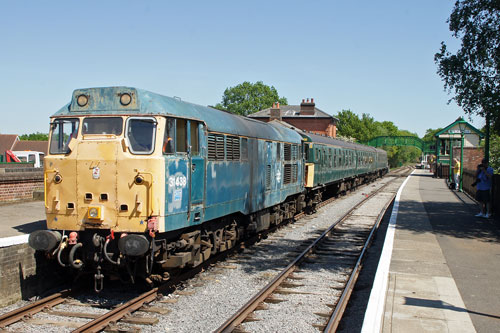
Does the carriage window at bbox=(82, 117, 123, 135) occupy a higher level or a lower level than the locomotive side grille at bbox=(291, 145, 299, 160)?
higher

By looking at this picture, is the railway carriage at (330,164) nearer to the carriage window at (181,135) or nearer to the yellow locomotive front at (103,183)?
the carriage window at (181,135)

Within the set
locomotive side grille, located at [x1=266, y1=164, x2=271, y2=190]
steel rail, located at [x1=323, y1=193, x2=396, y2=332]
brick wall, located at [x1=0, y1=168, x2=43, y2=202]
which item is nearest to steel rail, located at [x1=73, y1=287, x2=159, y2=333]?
steel rail, located at [x1=323, y1=193, x2=396, y2=332]

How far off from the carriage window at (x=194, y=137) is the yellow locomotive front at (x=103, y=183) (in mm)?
845

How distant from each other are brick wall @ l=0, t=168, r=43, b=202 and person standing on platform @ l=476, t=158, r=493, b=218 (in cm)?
1498

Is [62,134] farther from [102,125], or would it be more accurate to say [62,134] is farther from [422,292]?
[422,292]

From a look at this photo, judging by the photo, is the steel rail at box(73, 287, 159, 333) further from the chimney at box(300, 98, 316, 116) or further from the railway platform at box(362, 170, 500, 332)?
the chimney at box(300, 98, 316, 116)

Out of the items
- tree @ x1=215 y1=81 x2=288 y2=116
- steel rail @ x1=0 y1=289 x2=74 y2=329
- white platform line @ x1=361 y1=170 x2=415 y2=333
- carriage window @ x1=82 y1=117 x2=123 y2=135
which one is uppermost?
tree @ x1=215 y1=81 x2=288 y2=116

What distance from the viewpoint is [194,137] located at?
8211 millimetres

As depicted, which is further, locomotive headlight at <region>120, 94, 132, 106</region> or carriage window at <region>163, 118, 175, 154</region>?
locomotive headlight at <region>120, 94, 132, 106</region>

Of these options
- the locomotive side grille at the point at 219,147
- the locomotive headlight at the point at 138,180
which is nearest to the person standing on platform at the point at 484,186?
the locomotive side grille at the point at 219,147

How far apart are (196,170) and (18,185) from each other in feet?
33.0

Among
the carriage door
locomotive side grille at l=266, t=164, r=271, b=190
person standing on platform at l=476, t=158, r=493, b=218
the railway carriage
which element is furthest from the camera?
the railway carriage

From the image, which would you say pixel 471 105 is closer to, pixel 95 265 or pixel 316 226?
pixel 316 226

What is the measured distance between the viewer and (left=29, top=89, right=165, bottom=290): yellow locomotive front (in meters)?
7.06
